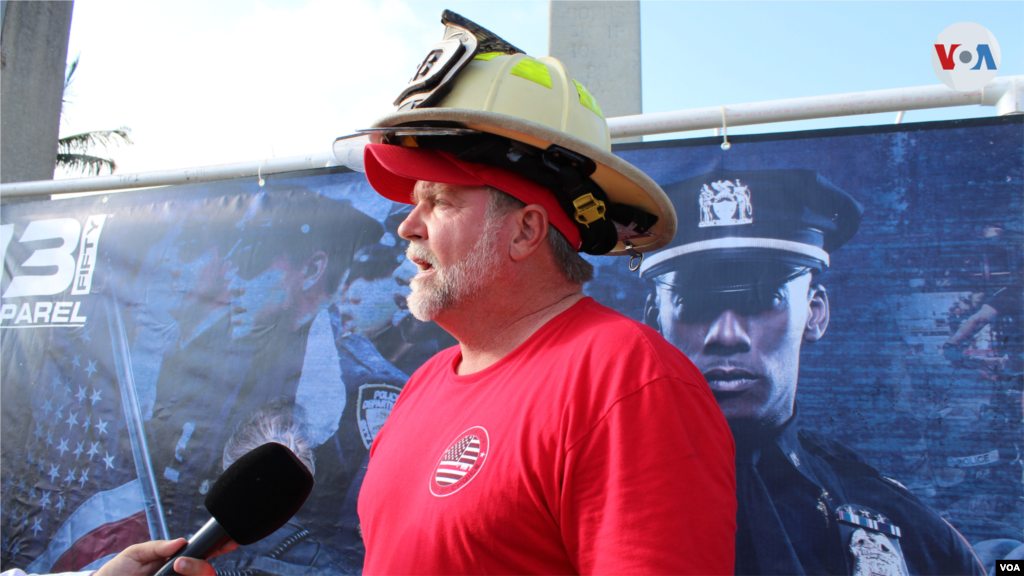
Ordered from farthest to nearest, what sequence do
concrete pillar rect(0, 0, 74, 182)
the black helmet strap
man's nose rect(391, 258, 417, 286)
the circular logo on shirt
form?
concrete pillar rect(0, 0, 74, 182)
man's nose rect(391, 258, 417, 286)
the black helmet strap
the circular logo on shirt

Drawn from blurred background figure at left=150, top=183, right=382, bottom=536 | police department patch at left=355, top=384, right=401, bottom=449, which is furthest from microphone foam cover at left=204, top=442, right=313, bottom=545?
blurred background figure at left=150, top=183, right=382, bottom=536

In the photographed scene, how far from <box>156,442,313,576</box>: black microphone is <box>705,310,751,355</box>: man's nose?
144 centimetres

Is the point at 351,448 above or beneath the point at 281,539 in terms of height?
above

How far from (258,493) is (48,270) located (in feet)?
10.8

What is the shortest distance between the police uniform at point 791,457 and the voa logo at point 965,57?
52 centimetres

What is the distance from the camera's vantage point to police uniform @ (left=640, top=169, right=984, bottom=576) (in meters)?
1.70

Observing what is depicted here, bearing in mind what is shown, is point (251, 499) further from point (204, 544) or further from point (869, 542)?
point (869, 542)

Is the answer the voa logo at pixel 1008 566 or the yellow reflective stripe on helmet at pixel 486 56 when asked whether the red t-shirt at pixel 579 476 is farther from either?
the voa logo at pixel 1008 566

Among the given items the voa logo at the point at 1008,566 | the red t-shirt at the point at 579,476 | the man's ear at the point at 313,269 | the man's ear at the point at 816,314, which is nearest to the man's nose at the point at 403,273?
the man's ear at the point at 313,269

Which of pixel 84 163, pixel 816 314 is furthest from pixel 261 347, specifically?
pixel 84 163

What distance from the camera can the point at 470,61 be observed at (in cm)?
134

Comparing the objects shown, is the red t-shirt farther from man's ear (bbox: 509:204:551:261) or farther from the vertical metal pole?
the vertical metal pole

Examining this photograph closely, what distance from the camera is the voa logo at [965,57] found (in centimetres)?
180

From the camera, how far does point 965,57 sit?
1.83m
